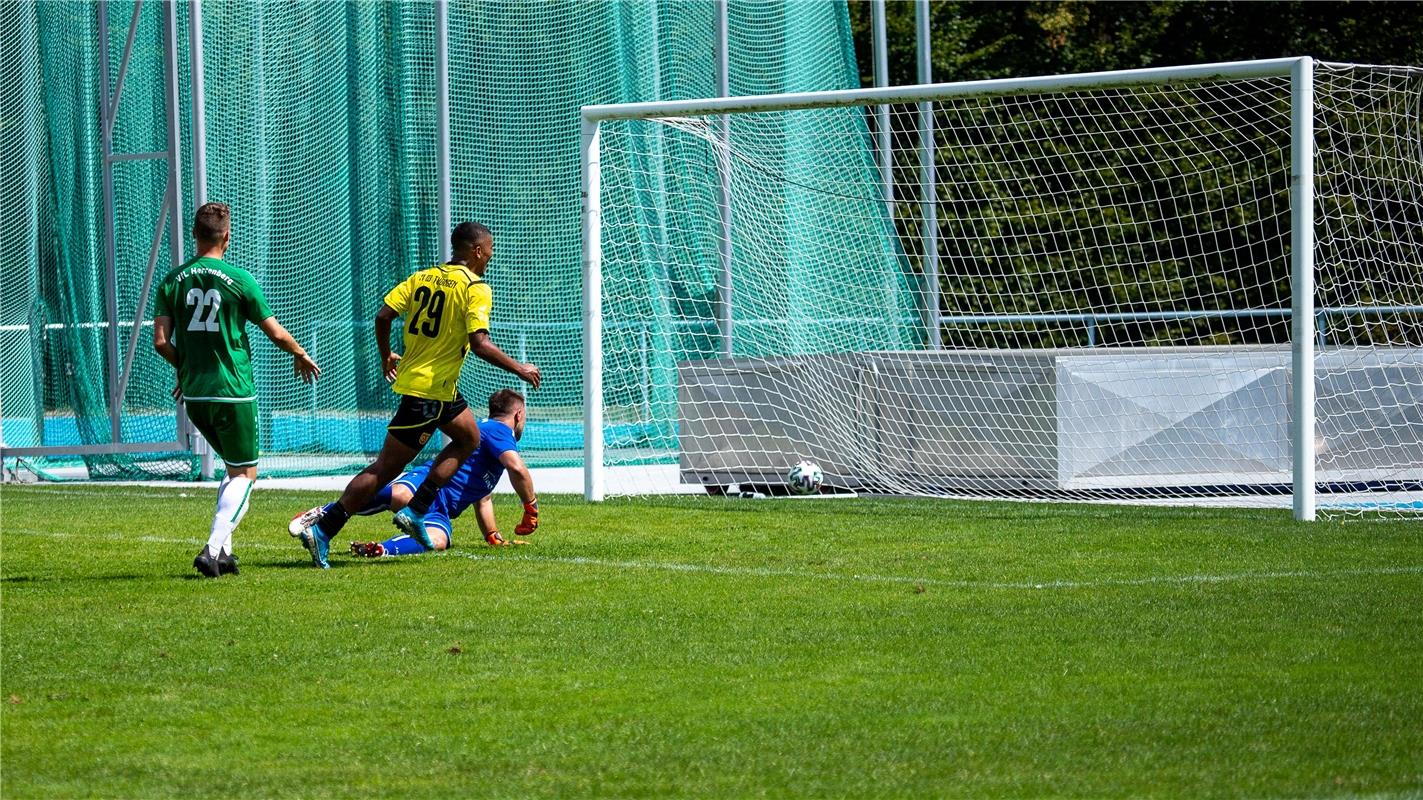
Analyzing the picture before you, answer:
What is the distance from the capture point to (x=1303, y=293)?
11.5 meters

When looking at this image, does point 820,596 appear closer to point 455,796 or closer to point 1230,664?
point 1230,664

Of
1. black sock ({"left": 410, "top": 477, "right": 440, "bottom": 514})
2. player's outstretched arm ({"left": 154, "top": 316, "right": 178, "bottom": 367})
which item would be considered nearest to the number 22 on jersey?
player's outstretched arm ({"left": 154, "top": 316, "right": 178, "bottom": 367})

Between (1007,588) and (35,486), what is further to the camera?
(35,486)

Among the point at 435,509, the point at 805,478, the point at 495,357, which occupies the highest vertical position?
the point at 495,357

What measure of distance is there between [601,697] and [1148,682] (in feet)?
5.91

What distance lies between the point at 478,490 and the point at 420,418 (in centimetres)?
115

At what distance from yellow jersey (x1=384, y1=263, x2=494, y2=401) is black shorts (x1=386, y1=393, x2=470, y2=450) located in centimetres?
4

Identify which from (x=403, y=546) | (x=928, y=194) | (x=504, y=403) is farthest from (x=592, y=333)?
(x=928, y=194)

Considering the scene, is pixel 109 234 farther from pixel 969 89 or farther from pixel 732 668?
pixel 732 668

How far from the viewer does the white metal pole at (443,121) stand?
18.5 metres

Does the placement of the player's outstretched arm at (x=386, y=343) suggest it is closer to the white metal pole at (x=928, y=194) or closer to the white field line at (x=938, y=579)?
the white field line at (x=938, y=579)

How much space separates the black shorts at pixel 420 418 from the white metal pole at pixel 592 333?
407cm

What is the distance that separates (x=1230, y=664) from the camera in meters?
6.35

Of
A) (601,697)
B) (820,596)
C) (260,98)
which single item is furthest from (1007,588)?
(260,98)
